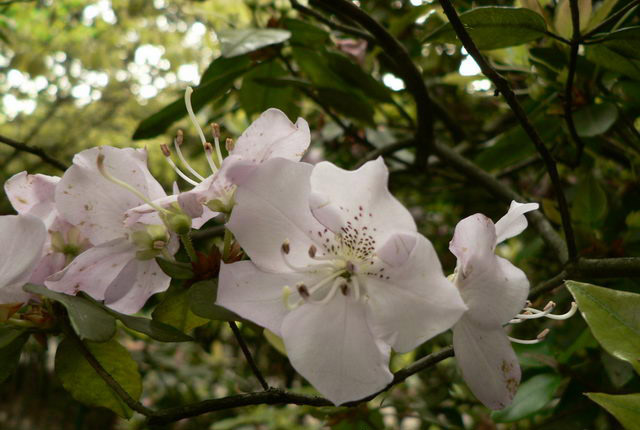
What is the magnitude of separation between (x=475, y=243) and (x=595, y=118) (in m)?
0.57

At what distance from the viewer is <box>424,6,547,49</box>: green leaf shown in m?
0.75

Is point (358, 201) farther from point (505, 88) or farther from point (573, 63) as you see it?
point (573, 63)

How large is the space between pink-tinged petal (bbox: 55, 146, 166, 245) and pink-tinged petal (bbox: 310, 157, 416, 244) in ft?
0.61

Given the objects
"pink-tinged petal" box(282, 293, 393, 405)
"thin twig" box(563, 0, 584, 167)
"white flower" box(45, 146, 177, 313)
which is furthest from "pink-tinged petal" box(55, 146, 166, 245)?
"thin twig" box(563, 0, 584, 167)

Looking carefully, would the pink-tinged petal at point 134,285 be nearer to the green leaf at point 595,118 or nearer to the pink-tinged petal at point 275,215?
the pink-tinged petal at point 275,215

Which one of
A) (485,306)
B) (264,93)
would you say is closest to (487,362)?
(485,306)

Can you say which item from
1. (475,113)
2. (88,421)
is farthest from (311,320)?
(88,421)

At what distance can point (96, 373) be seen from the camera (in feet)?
2.19

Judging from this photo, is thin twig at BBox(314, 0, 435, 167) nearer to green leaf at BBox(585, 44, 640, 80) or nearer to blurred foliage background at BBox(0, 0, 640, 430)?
blurred foliage background at BBox(0, 0, 640, 430)

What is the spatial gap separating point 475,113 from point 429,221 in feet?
1.36

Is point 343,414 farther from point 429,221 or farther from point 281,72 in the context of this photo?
point 429,221

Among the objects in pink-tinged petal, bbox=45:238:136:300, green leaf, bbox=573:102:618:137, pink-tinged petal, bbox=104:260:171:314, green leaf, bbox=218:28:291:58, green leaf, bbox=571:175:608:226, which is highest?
green leaf, bbox=218:28:291:58

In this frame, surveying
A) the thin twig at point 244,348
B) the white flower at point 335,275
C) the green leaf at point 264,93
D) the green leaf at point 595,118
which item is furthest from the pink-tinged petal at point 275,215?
the green leaf at point 264,93

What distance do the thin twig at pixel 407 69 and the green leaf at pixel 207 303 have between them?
443mm
